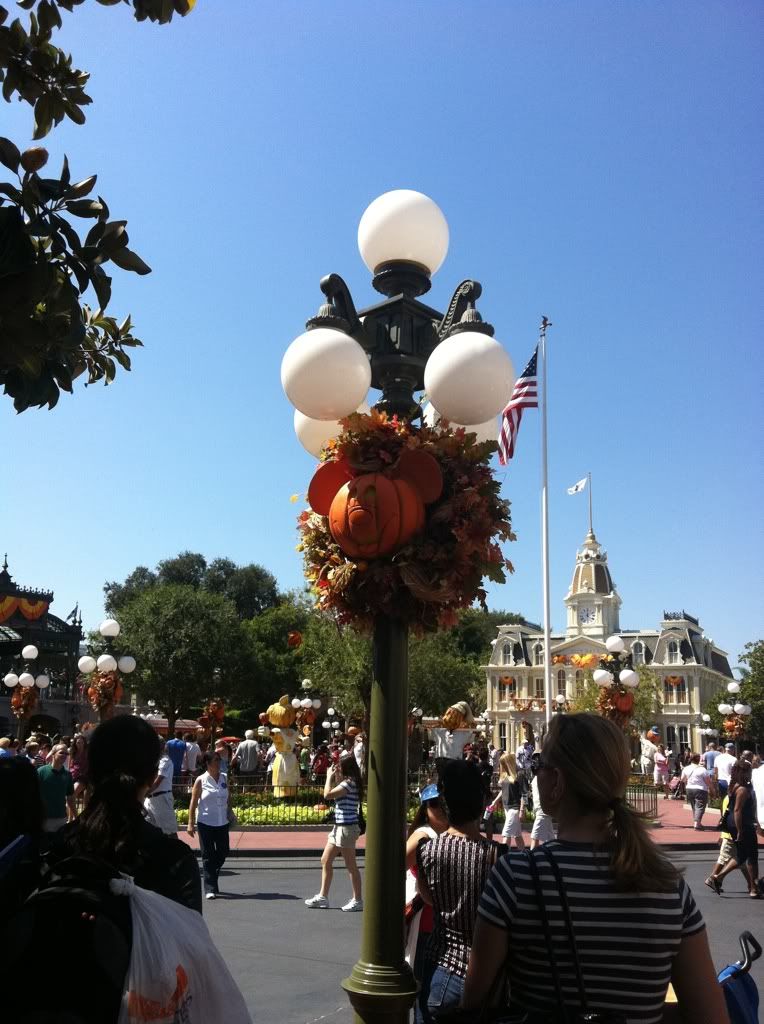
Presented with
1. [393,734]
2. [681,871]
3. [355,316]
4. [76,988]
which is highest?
[355,316]

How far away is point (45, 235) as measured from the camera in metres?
2.79

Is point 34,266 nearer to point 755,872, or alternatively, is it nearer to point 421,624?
point 421,624

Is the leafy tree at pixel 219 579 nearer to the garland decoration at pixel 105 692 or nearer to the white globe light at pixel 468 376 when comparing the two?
the garland decoration at pixel 105 692

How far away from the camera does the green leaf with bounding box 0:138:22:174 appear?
2768mm

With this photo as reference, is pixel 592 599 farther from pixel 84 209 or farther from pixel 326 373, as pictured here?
pixel 84 209

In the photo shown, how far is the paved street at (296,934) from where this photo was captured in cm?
638

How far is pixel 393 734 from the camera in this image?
4008 mm

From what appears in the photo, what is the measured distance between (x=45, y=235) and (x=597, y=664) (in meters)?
66.9

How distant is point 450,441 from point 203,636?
4285 cm

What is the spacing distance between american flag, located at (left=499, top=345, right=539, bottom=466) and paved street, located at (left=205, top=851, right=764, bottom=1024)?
758 centimetres

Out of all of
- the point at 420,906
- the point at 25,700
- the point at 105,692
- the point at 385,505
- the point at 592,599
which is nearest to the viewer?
the point at 385,505

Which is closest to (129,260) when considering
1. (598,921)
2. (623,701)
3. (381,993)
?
(598,921)

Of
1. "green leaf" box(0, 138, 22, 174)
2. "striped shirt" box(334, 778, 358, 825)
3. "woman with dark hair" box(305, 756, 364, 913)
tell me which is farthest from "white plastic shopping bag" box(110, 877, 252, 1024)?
"striped shirt" box(334, 778, 358, 825)

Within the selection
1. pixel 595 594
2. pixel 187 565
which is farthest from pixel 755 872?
pixel 595 594
